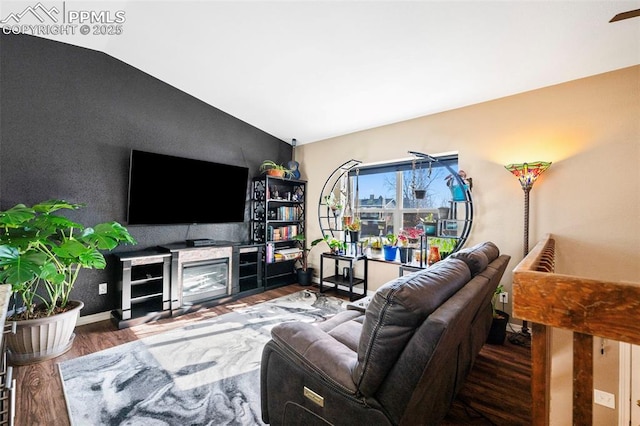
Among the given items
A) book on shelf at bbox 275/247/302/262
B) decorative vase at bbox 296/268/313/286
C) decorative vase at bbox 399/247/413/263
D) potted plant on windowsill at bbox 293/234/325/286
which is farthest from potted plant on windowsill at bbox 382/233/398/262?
book on shelf at bbox 275/247/302/262

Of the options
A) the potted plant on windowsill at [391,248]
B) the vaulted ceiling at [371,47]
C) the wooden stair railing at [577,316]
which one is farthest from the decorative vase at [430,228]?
the wooden stair railing at [577,316]

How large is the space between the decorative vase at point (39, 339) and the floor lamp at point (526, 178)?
418 cm

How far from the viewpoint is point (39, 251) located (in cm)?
232

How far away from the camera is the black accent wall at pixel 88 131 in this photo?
8.75 ft

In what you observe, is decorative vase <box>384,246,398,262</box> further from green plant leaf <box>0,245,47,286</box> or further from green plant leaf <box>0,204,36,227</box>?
green plant leaf <box>0,204,36,227</box>

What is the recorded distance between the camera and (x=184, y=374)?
6.99 feet

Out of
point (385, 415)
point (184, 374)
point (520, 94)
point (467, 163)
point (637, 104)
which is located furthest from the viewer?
point (467, 163)

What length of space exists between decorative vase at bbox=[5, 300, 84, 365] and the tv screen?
47.5 inches

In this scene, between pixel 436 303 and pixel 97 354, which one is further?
pixel 97 354

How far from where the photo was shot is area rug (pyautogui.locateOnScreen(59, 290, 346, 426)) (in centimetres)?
172

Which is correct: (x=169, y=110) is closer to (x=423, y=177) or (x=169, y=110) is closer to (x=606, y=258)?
(x=423, y=177)

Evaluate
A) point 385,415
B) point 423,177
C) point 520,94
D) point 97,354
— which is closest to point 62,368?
point 97,354

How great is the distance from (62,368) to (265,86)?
11.0 ft

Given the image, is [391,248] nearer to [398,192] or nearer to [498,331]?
[398,192]
